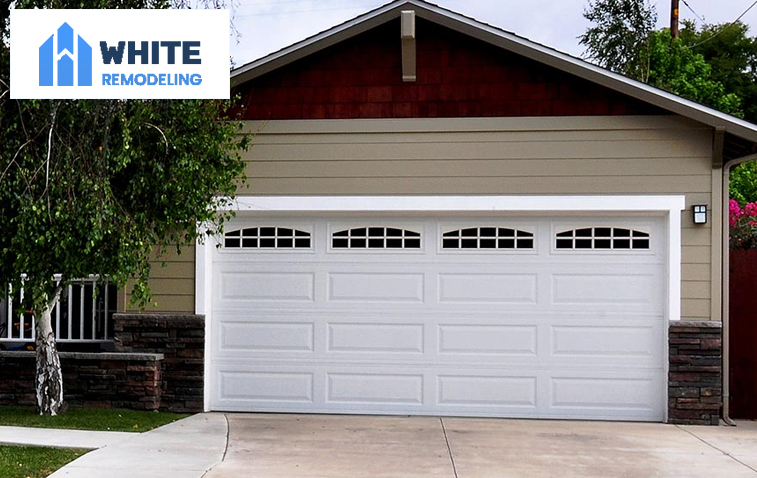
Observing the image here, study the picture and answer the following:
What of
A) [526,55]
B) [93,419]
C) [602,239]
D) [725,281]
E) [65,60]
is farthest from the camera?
[602,239]

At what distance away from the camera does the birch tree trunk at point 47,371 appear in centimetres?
966

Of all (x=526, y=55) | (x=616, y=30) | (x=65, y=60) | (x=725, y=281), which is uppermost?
(x=616, y=30)

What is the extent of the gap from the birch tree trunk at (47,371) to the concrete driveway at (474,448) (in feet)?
5.72

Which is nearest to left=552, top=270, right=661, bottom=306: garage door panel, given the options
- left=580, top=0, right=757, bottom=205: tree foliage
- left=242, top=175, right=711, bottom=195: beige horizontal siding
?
left=242, top=175, right=711, bottom=195: beige horizontal siding

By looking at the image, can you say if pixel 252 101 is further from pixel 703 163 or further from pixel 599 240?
pixel 703 163

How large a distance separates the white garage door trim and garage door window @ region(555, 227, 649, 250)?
9.7 inches

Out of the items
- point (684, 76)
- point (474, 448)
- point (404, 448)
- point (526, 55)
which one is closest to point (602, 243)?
point (526, 55)

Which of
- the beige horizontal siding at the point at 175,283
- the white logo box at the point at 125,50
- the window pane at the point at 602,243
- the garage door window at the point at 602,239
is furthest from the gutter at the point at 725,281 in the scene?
the beige horizontal siding at the point at 175,283

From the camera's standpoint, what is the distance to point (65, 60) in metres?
8.94

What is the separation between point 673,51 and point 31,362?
733 inches

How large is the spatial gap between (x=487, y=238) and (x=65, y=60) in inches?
180

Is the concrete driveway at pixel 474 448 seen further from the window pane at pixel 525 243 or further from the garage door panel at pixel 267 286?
the window pane at pixel 525 243

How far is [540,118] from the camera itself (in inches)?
406

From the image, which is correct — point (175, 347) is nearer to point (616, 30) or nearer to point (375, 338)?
point (375, 338)
